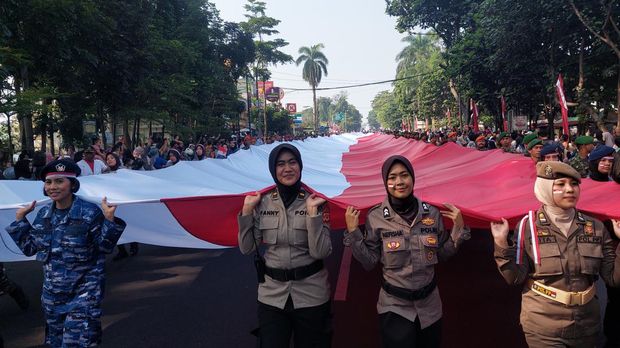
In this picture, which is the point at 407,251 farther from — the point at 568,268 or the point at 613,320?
the point at 613,320

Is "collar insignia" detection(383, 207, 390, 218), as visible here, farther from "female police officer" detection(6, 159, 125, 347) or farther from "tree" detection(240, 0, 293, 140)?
"tree" detection(240, 0, 293, 140)

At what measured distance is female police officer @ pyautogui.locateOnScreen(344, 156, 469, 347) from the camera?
8.78 feet

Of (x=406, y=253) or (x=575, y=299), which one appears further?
(x=406, y=253)

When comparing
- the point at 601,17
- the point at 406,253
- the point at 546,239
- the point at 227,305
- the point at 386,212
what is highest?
the point at 601,17

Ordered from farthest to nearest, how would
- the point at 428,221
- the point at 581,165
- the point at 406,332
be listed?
the point at 581,165 < the point at 428,221 < the point at 406,332

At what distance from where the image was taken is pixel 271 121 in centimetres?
5706

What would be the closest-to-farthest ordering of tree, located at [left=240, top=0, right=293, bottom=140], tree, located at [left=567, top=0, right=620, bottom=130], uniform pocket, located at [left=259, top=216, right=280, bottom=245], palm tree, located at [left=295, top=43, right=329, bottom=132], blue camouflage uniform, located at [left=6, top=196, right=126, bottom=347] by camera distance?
uniform pocket, located at [left=259, top=216, right=280, bottom=245] → blue camouflage uniform, located at [left=6, top=196, right=126, bottom=347] → tree, located at [left=567, top=0, right=620, bottom=130] → tree, located at [left=240, top=0, right=293, bottom=140] → palm tree, located at [left=295, top=43, right=329, bottom=132]

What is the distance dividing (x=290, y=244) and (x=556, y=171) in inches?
57.7

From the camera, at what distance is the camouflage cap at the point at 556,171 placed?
2436 millimetres

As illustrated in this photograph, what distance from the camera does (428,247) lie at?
8.88 ft

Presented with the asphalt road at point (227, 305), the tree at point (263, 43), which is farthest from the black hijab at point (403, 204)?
the tree at point (263, 43)

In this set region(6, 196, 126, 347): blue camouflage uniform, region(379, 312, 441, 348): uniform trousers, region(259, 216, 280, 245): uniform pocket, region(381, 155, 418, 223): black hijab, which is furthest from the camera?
region(6, 196, 126, 347): blue camouflage uniform

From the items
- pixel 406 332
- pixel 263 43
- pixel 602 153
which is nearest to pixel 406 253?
pixel 406 332

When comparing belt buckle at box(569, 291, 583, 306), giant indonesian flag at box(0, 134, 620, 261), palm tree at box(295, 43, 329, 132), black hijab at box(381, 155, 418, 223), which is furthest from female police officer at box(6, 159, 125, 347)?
palm tree at box(295, 43, 329, 132)
